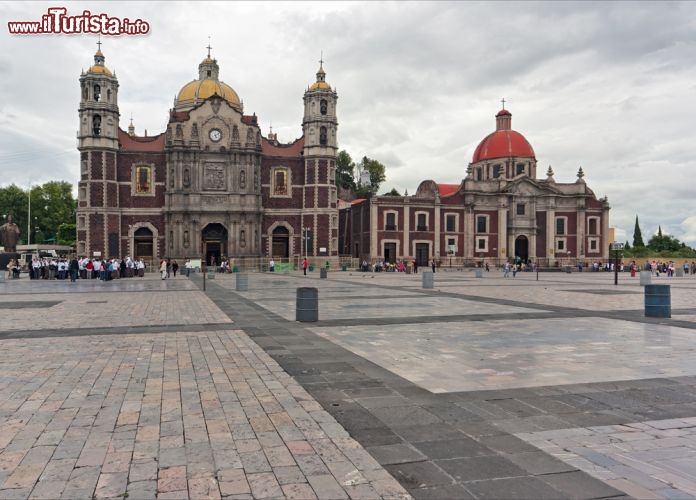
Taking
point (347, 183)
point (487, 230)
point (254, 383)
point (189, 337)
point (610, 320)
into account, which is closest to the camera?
point (254, 383)

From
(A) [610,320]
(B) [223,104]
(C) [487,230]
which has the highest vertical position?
(B) [223,104]

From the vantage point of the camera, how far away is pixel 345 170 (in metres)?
87.7

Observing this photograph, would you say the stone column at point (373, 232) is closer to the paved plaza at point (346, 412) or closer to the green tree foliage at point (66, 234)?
the paved plaza at point (346, 412)

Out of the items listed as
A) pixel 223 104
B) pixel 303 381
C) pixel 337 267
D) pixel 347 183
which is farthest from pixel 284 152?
pixel 303 381

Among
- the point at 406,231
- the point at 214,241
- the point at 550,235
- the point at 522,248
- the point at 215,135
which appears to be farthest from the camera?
the point at 522,248

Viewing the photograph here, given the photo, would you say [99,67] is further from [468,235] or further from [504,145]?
[504,145]

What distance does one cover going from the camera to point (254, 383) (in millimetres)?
6848

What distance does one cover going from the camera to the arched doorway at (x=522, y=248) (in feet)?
209

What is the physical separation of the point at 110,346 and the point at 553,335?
8.58 meters

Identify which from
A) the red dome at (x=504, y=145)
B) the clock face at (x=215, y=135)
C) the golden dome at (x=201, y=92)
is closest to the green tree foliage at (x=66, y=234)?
the golden dome at (x=201, y=92)

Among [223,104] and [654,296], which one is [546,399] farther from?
[223,104]

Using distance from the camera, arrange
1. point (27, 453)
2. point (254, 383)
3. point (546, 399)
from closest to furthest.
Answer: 1. point (27, 453)
2. point (546, 399)
3. point (254, 383)

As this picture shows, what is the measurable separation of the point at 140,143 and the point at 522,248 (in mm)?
44421

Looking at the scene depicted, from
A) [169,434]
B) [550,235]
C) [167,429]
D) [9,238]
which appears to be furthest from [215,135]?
[169,434]
